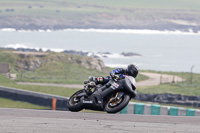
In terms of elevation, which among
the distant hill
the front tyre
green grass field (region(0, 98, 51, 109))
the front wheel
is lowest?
the distant hill

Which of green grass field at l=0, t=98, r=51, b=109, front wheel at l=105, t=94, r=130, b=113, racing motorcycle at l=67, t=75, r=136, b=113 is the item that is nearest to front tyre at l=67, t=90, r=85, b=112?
racing motorcycle at l=67, t=75, r=136, b=113

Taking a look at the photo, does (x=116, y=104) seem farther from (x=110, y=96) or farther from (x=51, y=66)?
(x=51, y=66)

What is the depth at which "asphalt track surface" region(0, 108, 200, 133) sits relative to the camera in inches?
410

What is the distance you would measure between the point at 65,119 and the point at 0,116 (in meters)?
1.70

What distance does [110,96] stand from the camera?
14.1 meters

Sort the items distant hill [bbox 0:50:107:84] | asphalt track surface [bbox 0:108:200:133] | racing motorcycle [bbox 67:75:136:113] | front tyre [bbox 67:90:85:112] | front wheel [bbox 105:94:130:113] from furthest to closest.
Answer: distant hill [bbox 0:50:107:84] < front tyre [bbox 67:90:85:112] < racing motorcycle [bbox 67:75:136:113] < front wheel [bbox 105:94:130:113] < asphalt track surface [bbox 0:108:200:133]

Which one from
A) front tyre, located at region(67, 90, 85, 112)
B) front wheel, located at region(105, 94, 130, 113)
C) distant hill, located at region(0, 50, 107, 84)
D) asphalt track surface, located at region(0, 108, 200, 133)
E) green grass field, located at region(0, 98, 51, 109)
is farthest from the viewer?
distant hill, located at region(0, 50, 107, 84)

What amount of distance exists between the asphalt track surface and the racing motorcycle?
0.56 metres

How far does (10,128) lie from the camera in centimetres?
1035

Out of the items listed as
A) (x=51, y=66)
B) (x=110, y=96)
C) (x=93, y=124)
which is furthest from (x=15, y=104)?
(x=51, y=66)

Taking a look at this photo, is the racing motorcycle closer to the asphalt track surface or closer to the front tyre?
the front tyre

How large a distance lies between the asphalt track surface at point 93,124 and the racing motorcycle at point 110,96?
563 mm

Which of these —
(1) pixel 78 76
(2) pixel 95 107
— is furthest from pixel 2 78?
(2) pixel 95 107

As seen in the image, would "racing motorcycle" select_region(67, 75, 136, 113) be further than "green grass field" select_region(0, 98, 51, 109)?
No
